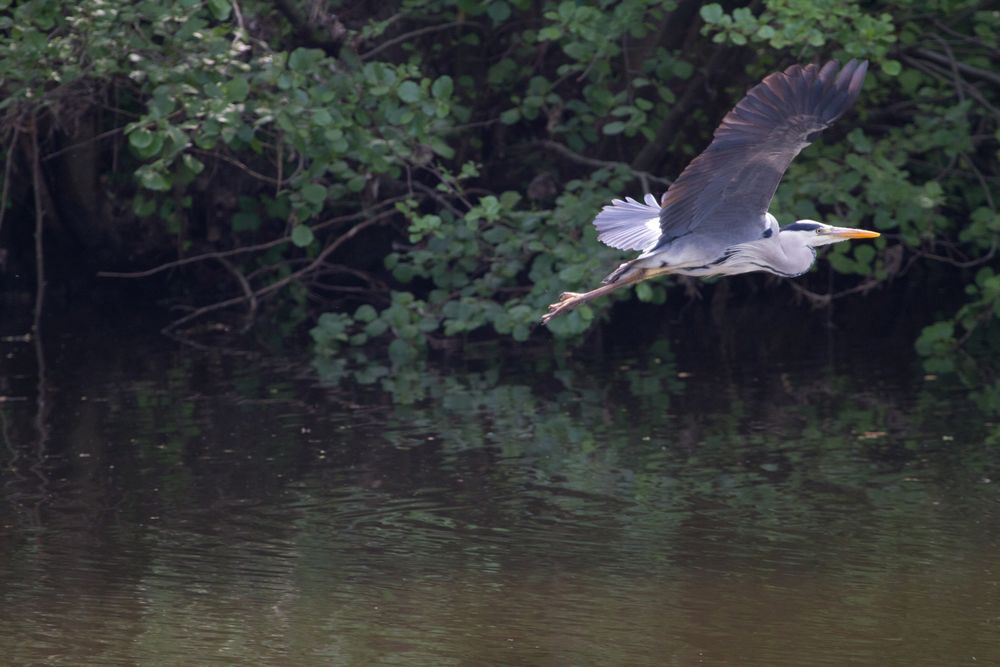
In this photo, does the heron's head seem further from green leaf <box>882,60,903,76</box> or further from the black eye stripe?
green leaf <box>882,60,903,76</box>

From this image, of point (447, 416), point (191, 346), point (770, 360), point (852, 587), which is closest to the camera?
point (852, 587)

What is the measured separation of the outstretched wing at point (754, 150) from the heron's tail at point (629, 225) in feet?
0.99

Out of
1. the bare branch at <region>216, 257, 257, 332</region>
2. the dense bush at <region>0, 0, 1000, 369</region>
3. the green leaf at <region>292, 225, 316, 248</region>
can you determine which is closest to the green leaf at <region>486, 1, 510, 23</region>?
the dense bush at <region>0, 0, 1000, 369</region>

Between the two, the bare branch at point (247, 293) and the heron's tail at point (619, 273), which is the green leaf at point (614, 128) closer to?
the bare branch at point (247, 293)

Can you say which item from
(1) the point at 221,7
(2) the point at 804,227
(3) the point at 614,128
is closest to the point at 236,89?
(1) the point at 221,7

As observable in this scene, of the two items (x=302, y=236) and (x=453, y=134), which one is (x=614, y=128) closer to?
(x=453, y=134)

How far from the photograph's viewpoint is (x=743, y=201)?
224 inches

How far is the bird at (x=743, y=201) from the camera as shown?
4863 mm

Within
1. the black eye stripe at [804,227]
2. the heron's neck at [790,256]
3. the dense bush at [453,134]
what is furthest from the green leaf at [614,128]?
the heron's neck at [790,256]

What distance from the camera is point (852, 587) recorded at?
5.10 m

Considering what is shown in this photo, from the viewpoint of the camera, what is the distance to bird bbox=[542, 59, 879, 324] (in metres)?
4.86

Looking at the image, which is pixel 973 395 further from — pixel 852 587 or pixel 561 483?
pixel 852 587

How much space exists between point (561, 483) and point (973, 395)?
278 cm

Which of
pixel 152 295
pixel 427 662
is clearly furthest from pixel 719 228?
pixel 152 295
